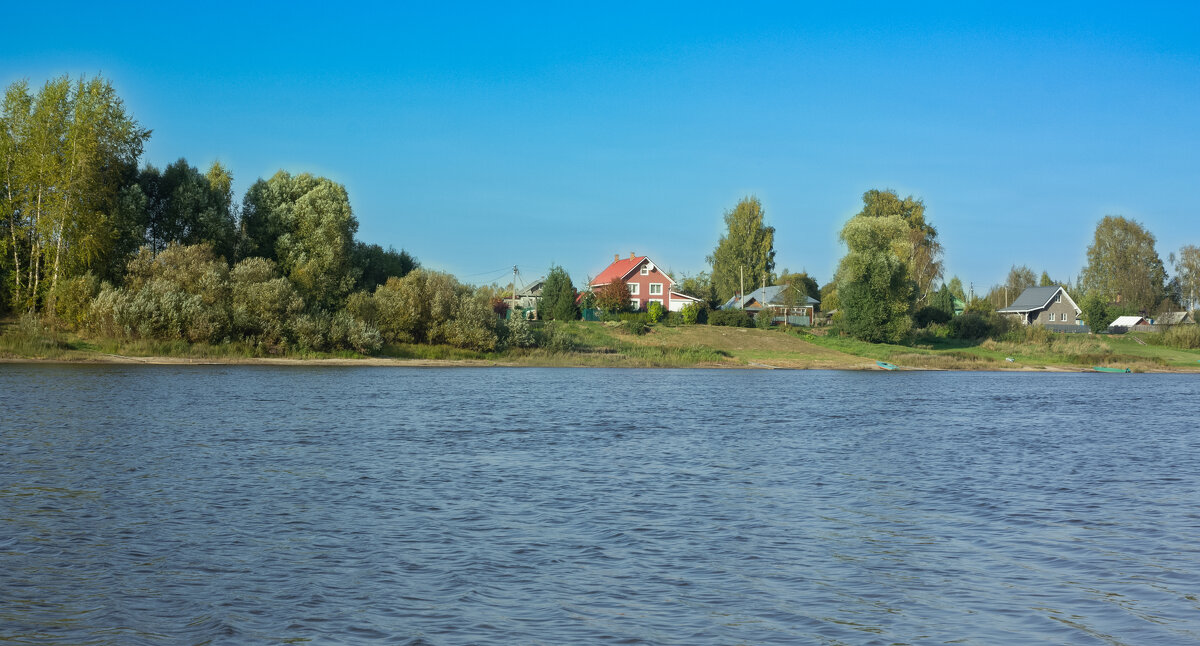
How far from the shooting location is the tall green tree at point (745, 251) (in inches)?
5236

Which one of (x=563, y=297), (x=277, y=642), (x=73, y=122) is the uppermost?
(x=73, y=122)

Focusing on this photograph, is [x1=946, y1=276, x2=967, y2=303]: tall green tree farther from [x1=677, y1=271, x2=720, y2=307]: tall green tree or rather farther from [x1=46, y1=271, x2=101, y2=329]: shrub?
[x1=46, y1=271, x2=101, y2=329]: shrub

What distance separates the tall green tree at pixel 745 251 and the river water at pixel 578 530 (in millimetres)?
104423

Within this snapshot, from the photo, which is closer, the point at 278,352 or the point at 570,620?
the point at 570,620

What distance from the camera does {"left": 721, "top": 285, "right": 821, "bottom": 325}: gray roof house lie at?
317ft

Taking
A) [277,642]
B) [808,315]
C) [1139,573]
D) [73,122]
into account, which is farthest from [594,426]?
[808,315]

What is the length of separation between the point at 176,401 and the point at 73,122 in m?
29.9

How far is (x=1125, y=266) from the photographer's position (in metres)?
122

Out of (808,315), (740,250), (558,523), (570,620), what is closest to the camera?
(570,620)

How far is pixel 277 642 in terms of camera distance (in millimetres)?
7938

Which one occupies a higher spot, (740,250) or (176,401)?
(740,250)

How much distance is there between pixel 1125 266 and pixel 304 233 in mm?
107129

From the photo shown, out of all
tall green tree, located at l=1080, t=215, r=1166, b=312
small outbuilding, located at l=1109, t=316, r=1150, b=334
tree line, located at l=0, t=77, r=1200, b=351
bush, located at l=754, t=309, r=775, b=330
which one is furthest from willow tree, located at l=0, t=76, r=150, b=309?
tall green tree, located at l=1080, t=215, r=1166, b=312

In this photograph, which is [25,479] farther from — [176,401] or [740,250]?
[740,250]
